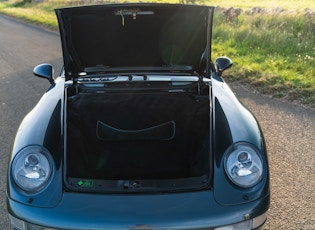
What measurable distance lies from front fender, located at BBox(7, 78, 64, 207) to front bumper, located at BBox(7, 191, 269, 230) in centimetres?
5

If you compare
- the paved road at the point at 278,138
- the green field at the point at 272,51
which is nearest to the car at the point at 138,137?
the paved road at the point at 278,138

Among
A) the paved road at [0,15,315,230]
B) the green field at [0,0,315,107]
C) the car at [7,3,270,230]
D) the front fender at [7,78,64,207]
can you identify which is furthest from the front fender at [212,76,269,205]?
the green field at [0,0,315,107]

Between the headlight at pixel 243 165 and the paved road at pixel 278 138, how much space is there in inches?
27.0

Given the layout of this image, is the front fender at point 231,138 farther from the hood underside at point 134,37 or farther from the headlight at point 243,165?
the hood underside at point 134,37

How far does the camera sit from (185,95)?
2938 mm

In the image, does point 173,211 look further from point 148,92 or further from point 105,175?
point 148,92

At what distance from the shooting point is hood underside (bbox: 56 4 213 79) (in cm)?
297

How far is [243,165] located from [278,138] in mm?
2053

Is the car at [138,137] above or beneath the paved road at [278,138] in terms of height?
above

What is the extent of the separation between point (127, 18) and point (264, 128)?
87.3 inches

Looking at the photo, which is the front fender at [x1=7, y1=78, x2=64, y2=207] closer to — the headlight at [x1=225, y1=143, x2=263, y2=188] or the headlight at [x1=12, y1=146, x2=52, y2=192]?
the headlight at [x1=12, y1=146, x2=52, y2=192]

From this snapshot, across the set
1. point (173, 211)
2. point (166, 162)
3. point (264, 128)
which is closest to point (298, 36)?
point (264, 128)

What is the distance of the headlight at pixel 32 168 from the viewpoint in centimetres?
218

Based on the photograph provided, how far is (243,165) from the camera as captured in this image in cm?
223
